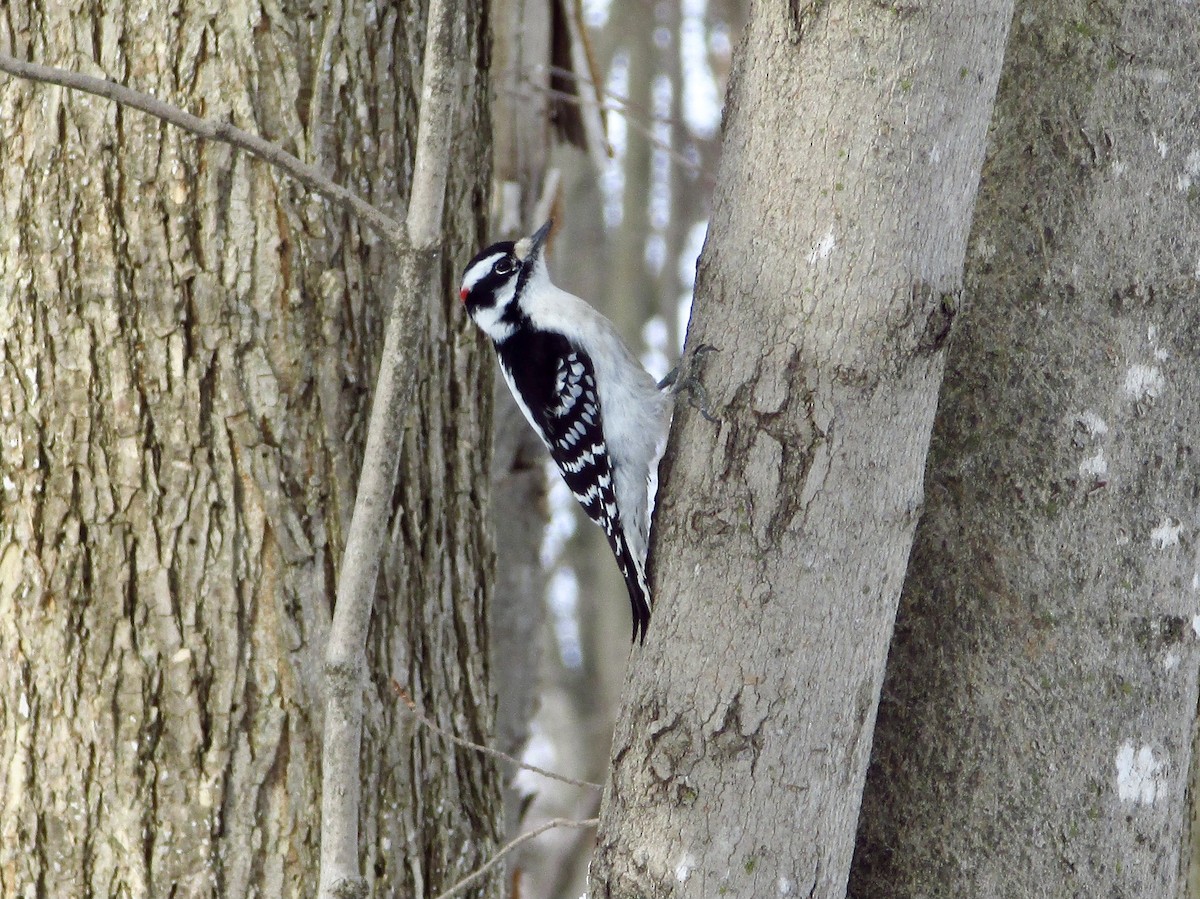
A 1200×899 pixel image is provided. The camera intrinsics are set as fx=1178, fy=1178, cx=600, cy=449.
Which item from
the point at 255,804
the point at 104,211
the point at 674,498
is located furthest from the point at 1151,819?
the point at 104,211

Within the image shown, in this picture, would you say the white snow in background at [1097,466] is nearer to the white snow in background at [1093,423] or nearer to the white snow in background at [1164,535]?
the white snow in background at [1093,423]

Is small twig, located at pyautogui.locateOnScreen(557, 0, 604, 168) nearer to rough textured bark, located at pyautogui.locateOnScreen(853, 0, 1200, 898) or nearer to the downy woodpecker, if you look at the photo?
the downy woodpecker

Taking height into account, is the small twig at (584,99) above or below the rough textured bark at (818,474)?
above

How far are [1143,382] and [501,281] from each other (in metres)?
2.11

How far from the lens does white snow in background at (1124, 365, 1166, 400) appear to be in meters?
2.37

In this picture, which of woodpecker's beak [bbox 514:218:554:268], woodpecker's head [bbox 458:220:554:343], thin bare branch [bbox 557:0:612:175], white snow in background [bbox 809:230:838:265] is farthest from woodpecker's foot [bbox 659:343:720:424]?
thin bare branch [bbox 557:0:612:175]

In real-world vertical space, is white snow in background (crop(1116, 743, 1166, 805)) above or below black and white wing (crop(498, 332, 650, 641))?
below

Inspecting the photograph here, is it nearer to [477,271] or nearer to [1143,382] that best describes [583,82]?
[477,271]

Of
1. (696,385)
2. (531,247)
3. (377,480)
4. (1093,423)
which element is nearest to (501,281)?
(531,247)

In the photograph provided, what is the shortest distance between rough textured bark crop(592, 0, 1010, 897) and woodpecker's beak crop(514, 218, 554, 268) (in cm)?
183

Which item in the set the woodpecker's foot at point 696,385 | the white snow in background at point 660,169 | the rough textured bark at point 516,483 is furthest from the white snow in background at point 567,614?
the woodpecker's foot at point 696,385

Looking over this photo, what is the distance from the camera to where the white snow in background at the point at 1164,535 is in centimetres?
235

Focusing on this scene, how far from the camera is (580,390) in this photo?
3.95m

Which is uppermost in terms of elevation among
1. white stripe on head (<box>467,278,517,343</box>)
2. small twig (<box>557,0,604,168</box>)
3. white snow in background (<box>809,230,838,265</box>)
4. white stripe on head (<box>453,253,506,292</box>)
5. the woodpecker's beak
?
small twig (<box>557,0,604,168</box>)
